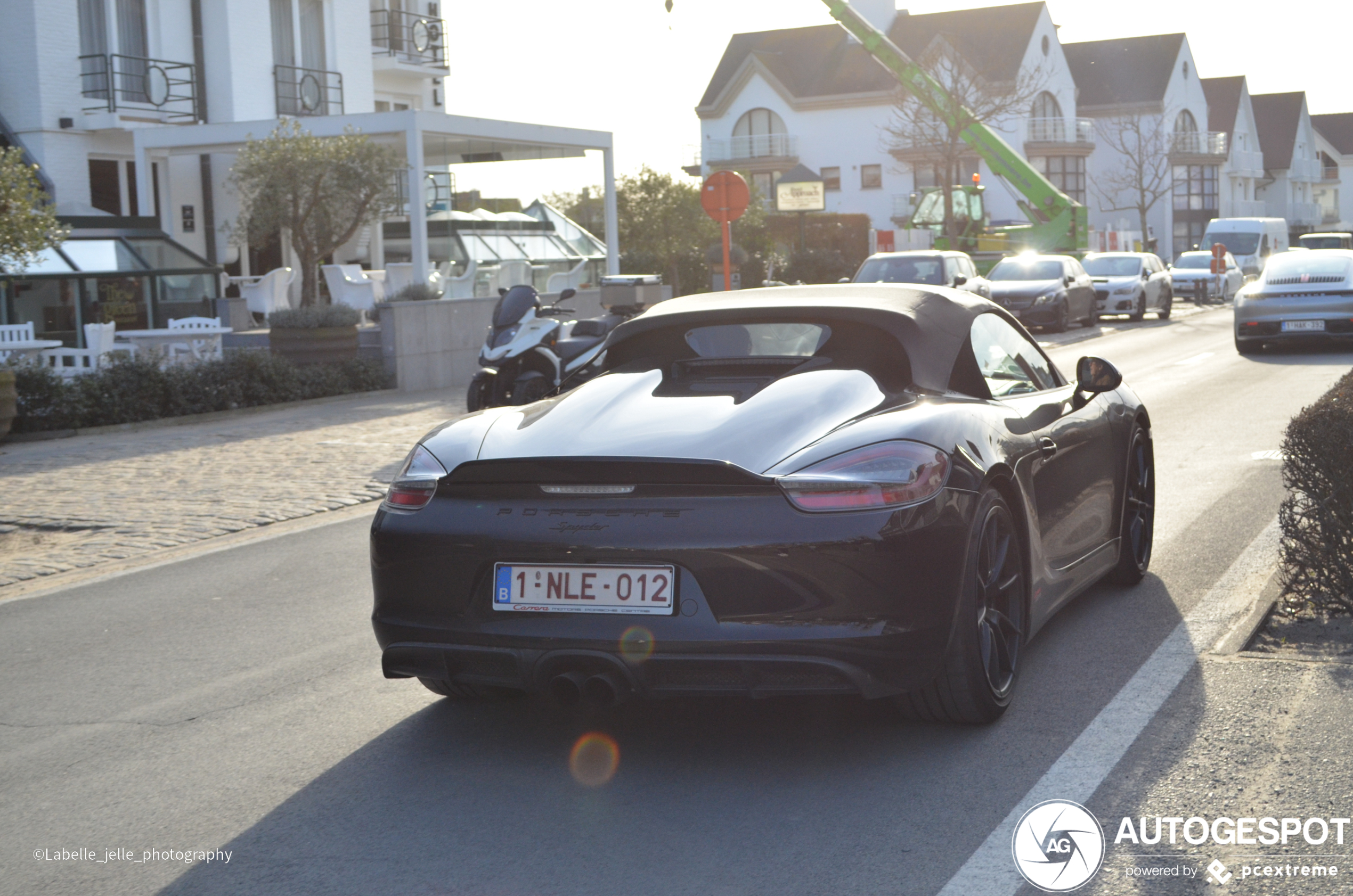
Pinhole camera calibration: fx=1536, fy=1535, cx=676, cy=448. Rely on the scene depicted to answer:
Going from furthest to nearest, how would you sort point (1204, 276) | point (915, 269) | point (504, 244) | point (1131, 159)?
1. point (1131, 159)
2. point (1204, 276)
3. point (504, 244)
4. point (915, 269)

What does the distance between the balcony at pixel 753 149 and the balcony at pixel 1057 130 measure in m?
11.2

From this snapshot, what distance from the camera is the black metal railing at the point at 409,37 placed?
36.9 metres

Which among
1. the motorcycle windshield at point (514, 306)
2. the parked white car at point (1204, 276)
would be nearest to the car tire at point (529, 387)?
the motorcycle windshield at point (514, 306)

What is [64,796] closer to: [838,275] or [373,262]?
[373,262]

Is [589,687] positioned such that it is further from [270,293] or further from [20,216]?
[270,293]

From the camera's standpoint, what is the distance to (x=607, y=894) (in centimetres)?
356

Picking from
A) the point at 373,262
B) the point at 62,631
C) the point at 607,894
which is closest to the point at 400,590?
the point at 607,894

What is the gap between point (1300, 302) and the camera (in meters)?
21.8

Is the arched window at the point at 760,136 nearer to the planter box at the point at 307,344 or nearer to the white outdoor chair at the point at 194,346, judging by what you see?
the planter box at the point at 307,344

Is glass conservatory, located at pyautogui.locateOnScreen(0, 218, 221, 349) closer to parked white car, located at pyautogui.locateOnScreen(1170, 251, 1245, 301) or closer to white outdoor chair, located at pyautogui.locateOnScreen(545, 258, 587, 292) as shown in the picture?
white outdoor chair, located at pyautogui.locateOnScreen(545, 258, 587, 292)

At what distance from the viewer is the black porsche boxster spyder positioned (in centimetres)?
421

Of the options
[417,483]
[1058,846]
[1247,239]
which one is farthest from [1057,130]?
[1058,846]

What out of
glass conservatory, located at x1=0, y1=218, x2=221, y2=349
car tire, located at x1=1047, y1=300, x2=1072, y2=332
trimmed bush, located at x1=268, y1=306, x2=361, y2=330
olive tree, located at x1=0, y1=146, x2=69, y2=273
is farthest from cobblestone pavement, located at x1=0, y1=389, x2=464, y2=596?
car tire, located at x1=1047, y1=300, x2=1072, y2=332

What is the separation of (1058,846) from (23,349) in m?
14.1
